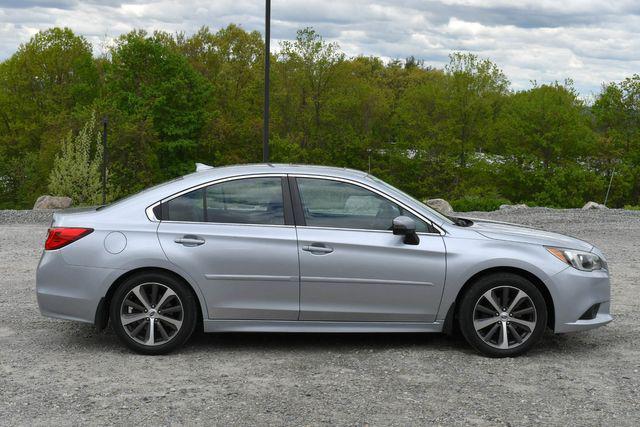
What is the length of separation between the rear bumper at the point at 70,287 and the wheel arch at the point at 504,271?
264cm

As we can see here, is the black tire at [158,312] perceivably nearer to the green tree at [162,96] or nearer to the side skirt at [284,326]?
the side skirt at [284,326]

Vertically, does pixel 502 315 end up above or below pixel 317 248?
below

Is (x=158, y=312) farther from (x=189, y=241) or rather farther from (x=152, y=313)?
(x=189, y=241)

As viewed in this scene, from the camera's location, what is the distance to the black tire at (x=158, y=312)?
6309 mm

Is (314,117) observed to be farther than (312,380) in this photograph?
Yes

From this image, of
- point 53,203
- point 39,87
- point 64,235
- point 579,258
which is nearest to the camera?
point 64,235

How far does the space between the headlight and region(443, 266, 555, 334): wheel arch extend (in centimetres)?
27

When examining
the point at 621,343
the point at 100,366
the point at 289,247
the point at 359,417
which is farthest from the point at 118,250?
the point at 621,343

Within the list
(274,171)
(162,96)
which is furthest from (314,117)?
(274,171)

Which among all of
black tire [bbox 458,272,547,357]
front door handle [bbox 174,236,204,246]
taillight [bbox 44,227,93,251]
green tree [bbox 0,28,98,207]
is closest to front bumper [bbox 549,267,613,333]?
black tire [bbox 458,272,547,357]

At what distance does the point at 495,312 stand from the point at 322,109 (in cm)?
5526

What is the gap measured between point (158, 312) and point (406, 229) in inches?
81.0

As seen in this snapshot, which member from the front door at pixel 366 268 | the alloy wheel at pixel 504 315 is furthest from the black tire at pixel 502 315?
the front door at pixel 366 268

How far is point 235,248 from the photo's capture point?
6340mm
